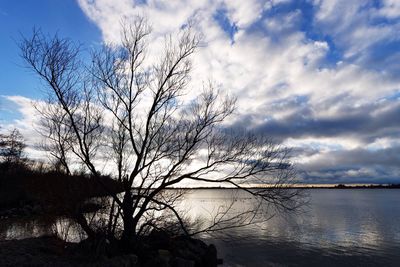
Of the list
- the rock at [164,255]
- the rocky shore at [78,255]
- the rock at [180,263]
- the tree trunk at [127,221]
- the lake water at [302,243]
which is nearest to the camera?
the rocky shore at [78,255]

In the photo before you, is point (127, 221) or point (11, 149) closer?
point (127, 221)

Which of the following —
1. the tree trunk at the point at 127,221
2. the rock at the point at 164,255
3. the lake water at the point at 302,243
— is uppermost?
the tree trunk at the point at 127,221

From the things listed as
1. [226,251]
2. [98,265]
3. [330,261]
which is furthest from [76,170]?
[330,261]

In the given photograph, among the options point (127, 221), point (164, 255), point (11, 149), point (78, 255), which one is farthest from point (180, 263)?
point (11, 149)

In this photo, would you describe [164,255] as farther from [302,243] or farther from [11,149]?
[11,149]

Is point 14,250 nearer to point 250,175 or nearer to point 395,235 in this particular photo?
point 250,175

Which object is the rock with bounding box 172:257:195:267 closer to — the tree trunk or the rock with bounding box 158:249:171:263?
the rock with bounding box 158:249:171:263

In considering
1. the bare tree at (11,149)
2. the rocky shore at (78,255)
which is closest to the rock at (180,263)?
the rocky shore at (78,255)

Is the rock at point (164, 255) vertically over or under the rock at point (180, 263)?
over

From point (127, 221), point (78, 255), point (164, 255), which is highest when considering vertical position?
point (127, 221)

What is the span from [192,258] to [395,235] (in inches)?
998

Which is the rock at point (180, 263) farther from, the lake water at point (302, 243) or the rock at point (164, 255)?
the lake water at point (302, 243)

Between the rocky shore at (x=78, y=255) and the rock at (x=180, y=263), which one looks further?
the rock at (x=180, y=263)

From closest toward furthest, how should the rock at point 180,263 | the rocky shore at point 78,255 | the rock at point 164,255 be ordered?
the rocky shore at point 78,255, the rock at point 164,255, the rock at point 180,263
